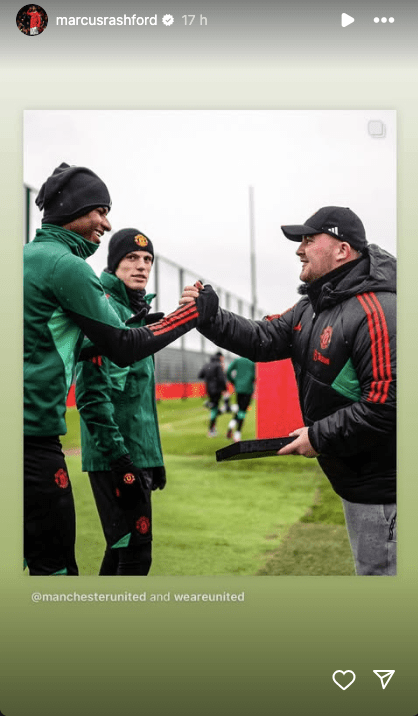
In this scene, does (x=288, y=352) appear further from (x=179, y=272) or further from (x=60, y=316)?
(x=60, y=316)

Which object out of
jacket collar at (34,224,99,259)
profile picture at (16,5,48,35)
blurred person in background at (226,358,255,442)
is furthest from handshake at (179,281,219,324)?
blurred person in background at (226,358,255,442)

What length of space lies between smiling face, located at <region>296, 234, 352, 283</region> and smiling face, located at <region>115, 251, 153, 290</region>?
0.65m

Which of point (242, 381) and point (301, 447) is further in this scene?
point (242, 381)

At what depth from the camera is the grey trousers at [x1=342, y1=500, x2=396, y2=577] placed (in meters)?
2.44

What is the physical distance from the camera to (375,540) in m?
2.48

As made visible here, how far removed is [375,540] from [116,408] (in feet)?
3.66

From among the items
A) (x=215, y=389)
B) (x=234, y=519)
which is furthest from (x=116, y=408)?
(x=215, y=389)

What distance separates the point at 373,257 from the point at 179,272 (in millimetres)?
865

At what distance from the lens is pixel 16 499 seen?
94.7 inches

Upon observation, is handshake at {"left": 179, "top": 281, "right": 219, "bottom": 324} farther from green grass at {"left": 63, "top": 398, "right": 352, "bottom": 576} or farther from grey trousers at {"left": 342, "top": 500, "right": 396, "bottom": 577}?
grey trousers at {"left": 342, "top": 500, "right": 396, "bottom": 577}

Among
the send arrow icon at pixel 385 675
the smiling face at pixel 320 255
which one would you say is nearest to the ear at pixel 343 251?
the smiling face at pixel 320 255

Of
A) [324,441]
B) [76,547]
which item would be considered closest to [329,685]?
[324,441]

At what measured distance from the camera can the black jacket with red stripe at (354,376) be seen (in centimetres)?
242
